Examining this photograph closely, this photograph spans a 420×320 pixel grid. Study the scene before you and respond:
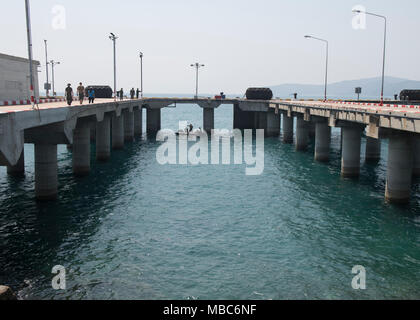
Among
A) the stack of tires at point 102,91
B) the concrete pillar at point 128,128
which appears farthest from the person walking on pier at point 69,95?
the stack of tires at point 102,91

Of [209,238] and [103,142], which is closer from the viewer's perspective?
[209,238]

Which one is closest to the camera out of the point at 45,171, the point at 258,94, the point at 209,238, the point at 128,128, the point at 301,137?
the point at 209,238

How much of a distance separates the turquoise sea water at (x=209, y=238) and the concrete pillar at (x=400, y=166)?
1283 mm

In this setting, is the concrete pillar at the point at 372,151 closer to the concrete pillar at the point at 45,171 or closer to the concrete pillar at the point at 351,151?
the concrete pillar at the point at 351,151

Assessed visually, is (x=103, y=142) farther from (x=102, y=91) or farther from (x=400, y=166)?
(x=400, y=166)

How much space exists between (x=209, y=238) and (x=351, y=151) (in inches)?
A: 964

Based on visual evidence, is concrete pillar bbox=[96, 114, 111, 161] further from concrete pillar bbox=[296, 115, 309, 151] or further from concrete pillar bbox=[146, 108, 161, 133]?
concrete pillar bbox=[146, 108, 161, 133]

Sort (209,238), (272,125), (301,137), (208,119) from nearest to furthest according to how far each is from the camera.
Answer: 1. (209,238)
2. (301,137)
3. (272,125)
4. (208,119)

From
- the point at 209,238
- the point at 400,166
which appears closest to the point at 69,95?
the point at 209,238

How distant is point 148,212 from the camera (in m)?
33.4

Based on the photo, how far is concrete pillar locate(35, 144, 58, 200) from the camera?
1350 inches

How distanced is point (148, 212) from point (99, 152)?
83.9 ft

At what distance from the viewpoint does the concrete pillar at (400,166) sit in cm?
3400

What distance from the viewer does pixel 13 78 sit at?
44094 millimetres
